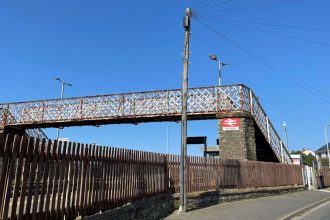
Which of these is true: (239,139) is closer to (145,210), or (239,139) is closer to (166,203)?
(166,203)

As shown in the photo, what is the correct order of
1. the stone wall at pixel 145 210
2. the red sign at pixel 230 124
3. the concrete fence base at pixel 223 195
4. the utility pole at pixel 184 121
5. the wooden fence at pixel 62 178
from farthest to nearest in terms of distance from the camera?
the red sign at pixel 230 124, the concrete fence base at pixel 223 195, the utility pole at pixel 184 121, the stone wall at pixel 145 210, the wooden fence at pixel 62 178

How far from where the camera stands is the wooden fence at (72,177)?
19.4 feet

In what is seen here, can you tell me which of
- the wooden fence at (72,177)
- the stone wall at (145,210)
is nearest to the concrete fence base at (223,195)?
the wooden fence at (72,177)

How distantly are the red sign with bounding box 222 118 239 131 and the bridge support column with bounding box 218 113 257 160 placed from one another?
0.12 meters

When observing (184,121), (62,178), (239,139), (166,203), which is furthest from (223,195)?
(62,178)

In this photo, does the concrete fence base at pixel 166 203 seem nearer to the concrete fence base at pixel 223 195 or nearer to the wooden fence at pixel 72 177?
the concrete fence base at pixel 223 195

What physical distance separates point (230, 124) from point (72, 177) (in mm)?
15393

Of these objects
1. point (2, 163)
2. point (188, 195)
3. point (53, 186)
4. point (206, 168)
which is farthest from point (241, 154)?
point (2, 163)

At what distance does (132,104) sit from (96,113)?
298cm

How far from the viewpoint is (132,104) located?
25875mm

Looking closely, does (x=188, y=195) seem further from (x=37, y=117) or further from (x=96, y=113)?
(x=37, y=117)

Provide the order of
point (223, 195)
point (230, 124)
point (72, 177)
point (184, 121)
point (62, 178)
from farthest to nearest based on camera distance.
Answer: point (230, 124), point (223, 195), point (184, 121), point (72, 177), point (62, 178)

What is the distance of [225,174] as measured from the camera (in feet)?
55.2

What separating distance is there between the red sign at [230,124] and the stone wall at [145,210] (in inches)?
386
